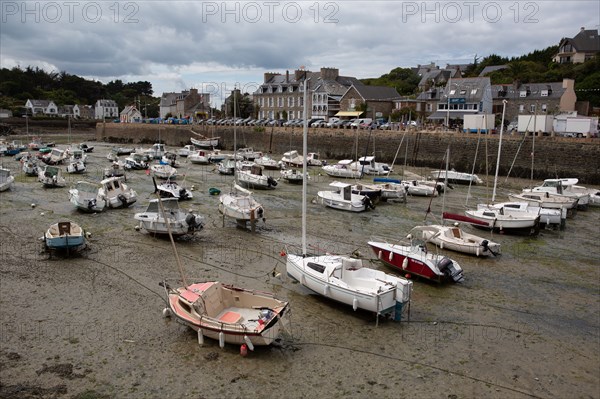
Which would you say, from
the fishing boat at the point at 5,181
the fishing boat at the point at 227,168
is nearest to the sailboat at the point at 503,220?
the fishing boat at the point at 227,168

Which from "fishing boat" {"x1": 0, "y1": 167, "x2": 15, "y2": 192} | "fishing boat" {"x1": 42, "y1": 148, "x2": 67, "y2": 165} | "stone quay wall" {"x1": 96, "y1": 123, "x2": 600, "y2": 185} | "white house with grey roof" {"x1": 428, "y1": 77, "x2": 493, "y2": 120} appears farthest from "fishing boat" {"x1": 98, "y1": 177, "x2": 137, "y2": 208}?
"white house with grey roof" {"x1": 428, "y1": 77, "x2": 493, "y2": 120}

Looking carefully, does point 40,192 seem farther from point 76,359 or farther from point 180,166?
point 76,359

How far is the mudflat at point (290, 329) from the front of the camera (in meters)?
10.5

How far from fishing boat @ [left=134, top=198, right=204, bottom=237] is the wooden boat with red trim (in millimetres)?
7503

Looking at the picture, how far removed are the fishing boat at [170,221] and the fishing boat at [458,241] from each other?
9159 millimetres

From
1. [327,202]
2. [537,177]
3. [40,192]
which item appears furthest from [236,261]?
[537,177]

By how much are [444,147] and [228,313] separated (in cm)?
3822

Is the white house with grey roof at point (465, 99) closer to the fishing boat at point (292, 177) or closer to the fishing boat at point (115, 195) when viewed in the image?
the fishing boat at point (292, 177)

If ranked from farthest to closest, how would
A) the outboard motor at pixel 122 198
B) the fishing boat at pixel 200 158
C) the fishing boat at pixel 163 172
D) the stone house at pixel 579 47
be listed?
the stone house at pixel 579 47 < the fishing boat at pixel 200 158 < the fishing boat at pixel 163 172 < the outboard motor at pixel 122 198

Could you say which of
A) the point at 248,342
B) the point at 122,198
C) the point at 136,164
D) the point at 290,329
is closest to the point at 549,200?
the point at 290,329

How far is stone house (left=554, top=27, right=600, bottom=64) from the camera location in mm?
74562

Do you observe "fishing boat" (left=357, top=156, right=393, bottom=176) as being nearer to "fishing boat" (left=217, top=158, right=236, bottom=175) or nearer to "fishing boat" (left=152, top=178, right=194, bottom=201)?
"fishing boat" (left=217, top=158, right=236, bottom=175)

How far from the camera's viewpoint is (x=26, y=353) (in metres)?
11.6

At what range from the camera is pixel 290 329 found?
40.9 feet
